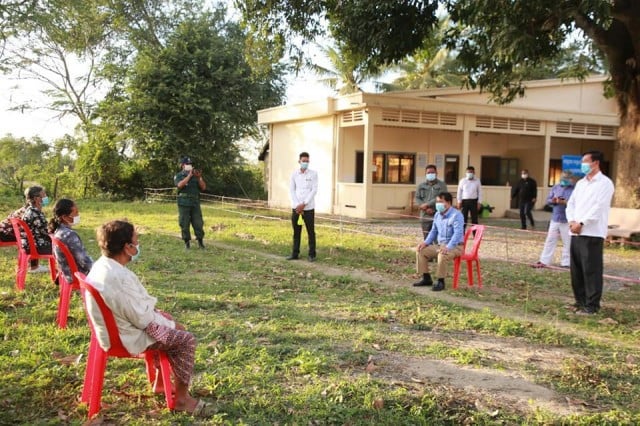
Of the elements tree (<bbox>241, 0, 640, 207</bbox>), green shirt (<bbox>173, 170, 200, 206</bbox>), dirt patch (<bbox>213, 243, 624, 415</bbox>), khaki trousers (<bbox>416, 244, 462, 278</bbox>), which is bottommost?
dirt patch (<bbox>213, 243, 624, 415</bbox>)

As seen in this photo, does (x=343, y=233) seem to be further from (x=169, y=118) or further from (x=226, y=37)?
(x=226, y=37)

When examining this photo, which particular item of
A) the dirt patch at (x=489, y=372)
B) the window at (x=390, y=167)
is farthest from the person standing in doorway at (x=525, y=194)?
the dirt patch at (x=489, y=372)

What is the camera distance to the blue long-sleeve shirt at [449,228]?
24.0 ft

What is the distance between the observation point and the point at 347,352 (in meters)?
4.68

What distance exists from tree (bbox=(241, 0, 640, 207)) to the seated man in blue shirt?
13.0 ft

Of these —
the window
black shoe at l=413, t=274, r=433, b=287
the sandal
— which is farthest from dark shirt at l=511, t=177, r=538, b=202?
the sandal

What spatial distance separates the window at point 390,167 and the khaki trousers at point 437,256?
40.6ft

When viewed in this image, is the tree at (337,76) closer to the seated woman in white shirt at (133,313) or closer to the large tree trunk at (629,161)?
the large tree trunk at (629,161)

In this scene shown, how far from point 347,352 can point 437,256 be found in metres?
3.23

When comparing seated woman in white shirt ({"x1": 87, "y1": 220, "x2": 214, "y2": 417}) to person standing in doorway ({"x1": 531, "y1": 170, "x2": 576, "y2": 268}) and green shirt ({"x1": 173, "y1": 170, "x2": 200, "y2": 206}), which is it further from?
person standing in doorway ({"x1": 531, "y1": 170, "x2": 576, "y2": 268})

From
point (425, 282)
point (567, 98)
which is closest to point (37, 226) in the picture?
point (425, 282)

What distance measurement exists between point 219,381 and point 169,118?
73.2 ft

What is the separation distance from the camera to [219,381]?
3990 millimetres

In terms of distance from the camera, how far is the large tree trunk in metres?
13.9
